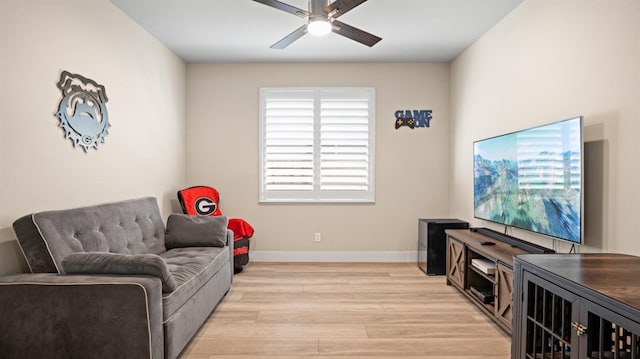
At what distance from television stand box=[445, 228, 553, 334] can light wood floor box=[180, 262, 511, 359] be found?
0.42 feet

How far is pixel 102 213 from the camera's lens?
2.79 meters

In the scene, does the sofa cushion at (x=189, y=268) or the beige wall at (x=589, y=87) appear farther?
the sofa cushion at (x=189, y=268)

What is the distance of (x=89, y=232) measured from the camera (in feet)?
8.50

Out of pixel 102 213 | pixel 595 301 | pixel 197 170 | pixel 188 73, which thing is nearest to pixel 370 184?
pixel 197 170

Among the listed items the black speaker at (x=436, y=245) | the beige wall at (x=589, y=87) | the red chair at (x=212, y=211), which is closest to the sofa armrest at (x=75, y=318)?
the red chair at (x=212, y=211)

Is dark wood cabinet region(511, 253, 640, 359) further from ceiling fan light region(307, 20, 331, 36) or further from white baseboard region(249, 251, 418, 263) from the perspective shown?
white baseboard region(249, 251, 418, 263)

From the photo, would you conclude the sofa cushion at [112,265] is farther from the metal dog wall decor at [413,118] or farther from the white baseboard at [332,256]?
the metal dog wall decor at [413,118]

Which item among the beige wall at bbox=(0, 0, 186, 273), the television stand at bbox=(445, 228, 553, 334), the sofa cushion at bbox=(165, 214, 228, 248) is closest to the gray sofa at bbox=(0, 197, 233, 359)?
the beige wall at bbox=(0, 0, 186, 273)

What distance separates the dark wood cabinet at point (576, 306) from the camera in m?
1.44

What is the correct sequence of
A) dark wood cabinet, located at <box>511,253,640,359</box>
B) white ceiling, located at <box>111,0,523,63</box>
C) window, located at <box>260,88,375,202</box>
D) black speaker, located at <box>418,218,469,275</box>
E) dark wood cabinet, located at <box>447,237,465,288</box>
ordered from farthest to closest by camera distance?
window, located at <box>260,88,375,202</box>, black speaker, located at <box>418,218,469,275</box>, dark wood cabinet, located at <box>447,237,465,288</box>, white ceiling, located at <box>111,0,523,63</box>, dark wood cabinet, located at <box>511,253,640,359</box>

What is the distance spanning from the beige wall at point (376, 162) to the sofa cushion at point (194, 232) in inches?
50.2

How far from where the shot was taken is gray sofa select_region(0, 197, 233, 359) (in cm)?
200

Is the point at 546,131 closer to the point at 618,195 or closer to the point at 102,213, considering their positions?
the point at 618,195

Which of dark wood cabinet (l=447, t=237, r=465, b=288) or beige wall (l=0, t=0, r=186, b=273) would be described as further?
dark wood cabinet (l=447, t=237, r=465, b=288)
